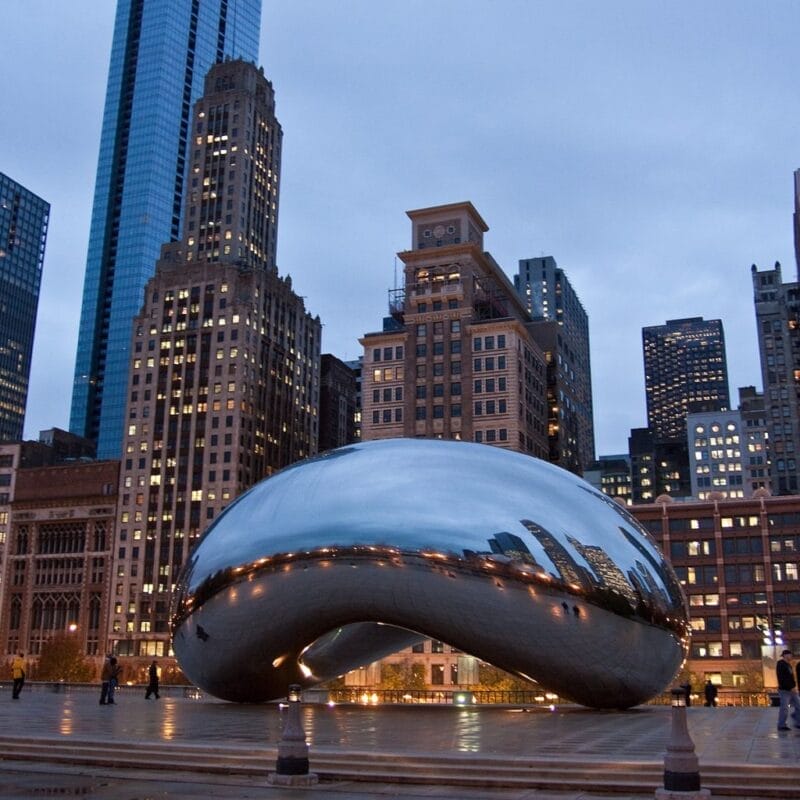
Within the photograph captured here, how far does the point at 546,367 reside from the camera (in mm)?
124625

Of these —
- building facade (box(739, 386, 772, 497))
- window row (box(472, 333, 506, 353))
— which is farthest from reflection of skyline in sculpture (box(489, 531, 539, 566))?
building facade (box(739, 386, 772, 497))

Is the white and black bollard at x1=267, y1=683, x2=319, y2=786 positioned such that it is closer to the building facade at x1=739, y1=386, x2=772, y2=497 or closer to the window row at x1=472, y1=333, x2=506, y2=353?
the window row at x1=472, y1=333, x2=506, y2=353

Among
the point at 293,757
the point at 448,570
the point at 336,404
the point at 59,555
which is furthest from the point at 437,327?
the point at 293,757

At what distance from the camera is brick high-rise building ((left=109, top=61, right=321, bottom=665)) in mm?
120875

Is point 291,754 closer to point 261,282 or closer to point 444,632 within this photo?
point 444,632

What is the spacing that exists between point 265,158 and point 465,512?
465ft

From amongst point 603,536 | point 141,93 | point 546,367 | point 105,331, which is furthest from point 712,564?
point 141,93

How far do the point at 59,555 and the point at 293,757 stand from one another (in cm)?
12469

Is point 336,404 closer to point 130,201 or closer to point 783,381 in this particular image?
point 130,201

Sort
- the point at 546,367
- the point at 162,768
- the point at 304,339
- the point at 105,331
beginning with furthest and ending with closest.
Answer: the point at 105,331, the point at 304,339, the point at 546,367, the point at 162,768

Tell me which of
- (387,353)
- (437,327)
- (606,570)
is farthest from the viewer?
(387,353)

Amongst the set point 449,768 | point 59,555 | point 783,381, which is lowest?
point 449,768

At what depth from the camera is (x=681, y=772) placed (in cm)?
935

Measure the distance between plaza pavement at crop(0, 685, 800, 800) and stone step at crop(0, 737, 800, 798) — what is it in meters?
0.02
